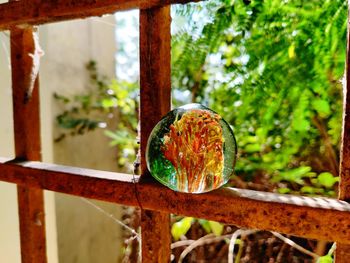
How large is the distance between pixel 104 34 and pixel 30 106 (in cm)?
303

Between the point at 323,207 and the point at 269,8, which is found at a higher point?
Answer: the point at 269,8

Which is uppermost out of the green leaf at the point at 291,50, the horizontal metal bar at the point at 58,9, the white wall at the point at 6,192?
the horizontal metal bar at the point at 58,9

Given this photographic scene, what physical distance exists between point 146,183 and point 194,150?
16cm

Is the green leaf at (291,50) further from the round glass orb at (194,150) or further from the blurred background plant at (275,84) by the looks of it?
the round glass orb at (194,150)

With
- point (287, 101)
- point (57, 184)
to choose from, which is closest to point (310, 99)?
point (287, 101)

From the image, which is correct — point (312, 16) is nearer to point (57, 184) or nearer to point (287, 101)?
point (287, 101)

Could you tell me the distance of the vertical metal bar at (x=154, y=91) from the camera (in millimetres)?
666

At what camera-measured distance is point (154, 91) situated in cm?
68

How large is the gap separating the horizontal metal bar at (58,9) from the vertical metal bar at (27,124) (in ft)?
0.25

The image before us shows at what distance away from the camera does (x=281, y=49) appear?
3.20ft

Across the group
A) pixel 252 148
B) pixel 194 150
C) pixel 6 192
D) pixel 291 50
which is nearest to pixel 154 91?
pixel 194 150

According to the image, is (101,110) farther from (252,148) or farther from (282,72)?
(282,72)

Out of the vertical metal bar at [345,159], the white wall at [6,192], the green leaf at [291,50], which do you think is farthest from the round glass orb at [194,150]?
the white wall at [6,192]

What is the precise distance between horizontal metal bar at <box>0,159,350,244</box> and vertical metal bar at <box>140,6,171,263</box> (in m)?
0.05
